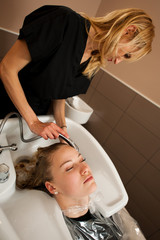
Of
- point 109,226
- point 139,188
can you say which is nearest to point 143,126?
point 139,188

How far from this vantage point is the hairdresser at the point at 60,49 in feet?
2.34

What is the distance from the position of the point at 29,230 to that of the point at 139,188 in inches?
54.9

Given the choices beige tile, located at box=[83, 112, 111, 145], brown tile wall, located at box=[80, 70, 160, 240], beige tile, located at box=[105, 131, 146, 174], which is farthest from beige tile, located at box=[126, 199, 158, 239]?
beige tile, located at box=[83, 112, 111, 145]

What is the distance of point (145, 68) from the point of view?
1566 mm

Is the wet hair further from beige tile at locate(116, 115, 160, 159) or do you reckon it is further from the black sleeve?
beige tile at locate(116, 115, 160, 159)

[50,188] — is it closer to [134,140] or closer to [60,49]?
[60,49]

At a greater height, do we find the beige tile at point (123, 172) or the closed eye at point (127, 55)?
the closed eye at point (127, 55)

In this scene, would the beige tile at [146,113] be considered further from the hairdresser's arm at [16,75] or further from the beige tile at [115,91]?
the hairdresser's arm at [16,75]

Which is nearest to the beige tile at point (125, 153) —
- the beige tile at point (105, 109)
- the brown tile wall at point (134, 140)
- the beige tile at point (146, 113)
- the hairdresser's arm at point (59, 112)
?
the brown tile wall at point (134, 140)

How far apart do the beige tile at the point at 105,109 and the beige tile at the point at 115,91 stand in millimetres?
60

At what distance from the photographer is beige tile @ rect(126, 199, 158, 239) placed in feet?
5.49

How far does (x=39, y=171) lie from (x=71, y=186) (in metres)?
0.23

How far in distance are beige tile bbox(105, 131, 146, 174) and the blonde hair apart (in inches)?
46.2

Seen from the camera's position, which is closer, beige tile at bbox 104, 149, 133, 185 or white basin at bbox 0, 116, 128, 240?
white basin at bbox 0, 116, 128, 240
